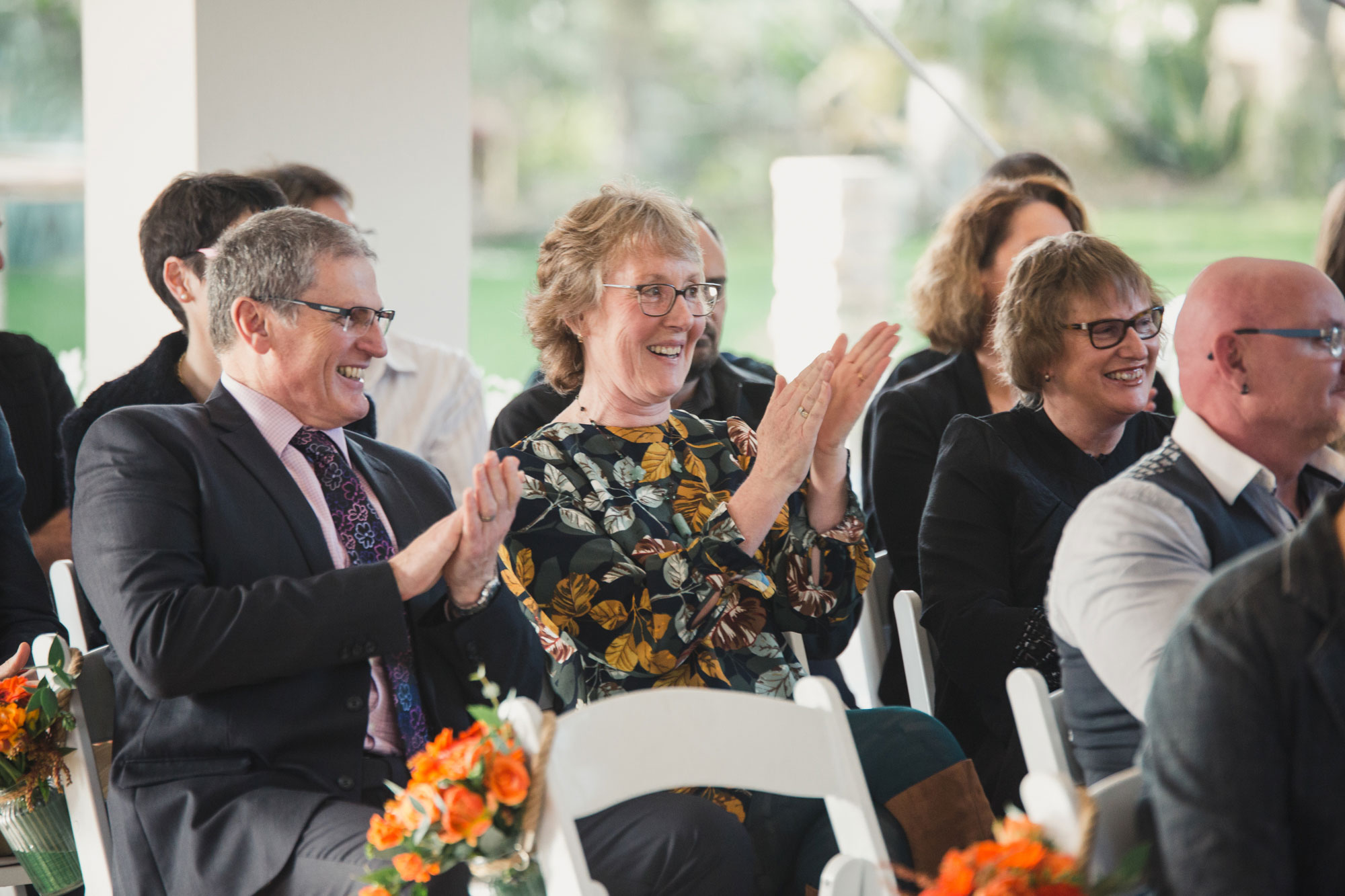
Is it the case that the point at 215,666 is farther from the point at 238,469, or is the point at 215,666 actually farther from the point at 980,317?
the point at 980,317

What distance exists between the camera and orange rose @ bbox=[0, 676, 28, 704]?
6.84 ft

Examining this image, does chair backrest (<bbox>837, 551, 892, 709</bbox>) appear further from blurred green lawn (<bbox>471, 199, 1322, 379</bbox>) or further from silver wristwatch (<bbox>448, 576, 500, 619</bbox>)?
blurred green lawn (<bbox>471, 199, 1322, 379</bbox>)

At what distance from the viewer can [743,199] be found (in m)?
17.7

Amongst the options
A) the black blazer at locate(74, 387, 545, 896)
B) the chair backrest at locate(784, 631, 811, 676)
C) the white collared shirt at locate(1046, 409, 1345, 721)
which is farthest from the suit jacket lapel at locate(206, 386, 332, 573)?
the white collared shirt at locate(1046, 409, 1345, 721)

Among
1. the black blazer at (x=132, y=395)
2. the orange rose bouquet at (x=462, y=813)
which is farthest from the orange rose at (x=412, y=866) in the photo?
the black blazer at (x=132, y=395)

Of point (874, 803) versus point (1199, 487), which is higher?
point (1199, 487)

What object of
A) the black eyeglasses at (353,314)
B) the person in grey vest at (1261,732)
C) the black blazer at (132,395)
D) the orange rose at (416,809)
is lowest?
the orange rose at (416,809)

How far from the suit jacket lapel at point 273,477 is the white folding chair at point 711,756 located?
670mm

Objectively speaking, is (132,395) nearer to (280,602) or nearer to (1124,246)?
(280,602)

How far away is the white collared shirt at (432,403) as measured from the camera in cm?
357

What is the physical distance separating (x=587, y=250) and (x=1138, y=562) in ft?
3.90

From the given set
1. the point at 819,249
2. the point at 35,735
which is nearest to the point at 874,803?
the point at 35,735

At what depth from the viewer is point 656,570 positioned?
7.16ft

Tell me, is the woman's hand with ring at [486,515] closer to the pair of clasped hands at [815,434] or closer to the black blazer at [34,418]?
the pair of clasped hands at [815,434]
